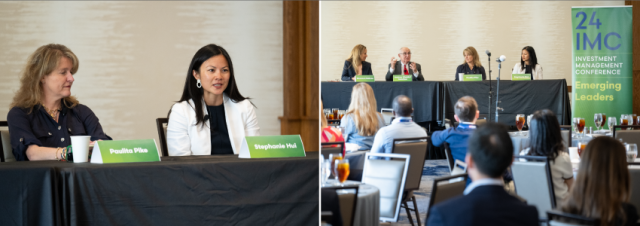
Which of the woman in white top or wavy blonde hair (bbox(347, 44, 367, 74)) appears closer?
wavy blonde hair (bbox(347, 44, 367, 74))

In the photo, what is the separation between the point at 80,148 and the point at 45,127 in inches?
31.6

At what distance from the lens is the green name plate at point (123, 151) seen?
1.57 m

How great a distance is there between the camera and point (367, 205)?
3.49ft

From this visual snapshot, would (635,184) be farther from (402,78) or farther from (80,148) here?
(80,148)

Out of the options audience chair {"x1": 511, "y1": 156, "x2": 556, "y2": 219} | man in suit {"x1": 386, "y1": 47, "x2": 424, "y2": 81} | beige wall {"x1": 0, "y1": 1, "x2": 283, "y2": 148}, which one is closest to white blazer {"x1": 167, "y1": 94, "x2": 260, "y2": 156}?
man in suit {"x1": 386, "y1": 47, "x2": 424, "y2": 81}

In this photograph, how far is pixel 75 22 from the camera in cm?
531

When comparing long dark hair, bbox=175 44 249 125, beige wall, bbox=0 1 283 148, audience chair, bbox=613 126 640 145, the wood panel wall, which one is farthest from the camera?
the wood panel wall

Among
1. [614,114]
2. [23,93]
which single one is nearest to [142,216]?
[23,93]

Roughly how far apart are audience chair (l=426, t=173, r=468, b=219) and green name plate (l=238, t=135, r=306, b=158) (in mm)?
776

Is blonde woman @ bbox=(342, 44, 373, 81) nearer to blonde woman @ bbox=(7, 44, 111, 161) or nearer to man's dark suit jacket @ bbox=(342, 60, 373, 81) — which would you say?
man's dark suit jacket @ bbox=(342, 60, 373, 81)

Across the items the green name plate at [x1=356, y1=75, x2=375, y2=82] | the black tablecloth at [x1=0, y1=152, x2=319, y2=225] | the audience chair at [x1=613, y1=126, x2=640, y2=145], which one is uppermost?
the green name plate at [x1=356, y1=75, x2=375, y2=82]

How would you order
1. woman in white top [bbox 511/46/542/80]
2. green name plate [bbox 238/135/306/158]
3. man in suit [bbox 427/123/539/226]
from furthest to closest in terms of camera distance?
green name plate [bbox 238/135/306/158] → woman in white top [bbox 511/46/542/80] → man in suit [bbox 427/123/539/226]

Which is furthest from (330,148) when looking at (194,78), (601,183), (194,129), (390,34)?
(194,78)

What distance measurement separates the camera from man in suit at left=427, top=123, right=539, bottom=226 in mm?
949
